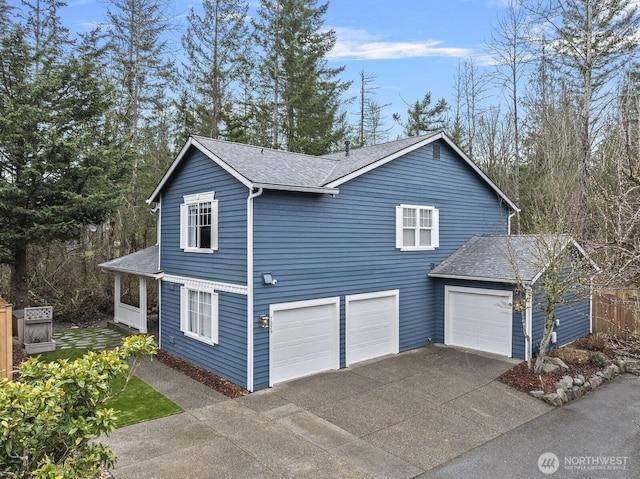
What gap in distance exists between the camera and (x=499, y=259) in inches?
485

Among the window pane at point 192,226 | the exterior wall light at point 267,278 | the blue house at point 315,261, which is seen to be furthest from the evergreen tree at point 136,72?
the exterior wall light at point 267,278

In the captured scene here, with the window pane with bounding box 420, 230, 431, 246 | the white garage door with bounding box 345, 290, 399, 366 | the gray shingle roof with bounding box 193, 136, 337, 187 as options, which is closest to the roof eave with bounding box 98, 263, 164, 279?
the gray shingle roof with bounding box 193, 136, 337, 187

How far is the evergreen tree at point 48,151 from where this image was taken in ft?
40.5

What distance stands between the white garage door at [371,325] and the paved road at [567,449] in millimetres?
4433

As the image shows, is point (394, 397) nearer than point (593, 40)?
Yes

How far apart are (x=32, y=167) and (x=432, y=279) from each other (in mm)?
12492

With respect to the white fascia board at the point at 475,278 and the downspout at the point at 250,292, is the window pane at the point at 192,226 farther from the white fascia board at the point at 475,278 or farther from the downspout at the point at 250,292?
the white fascia board at the point at 475,278

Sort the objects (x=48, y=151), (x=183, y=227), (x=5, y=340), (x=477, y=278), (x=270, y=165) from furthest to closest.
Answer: (x=48, y=151) < (x=477, y=278) < (x=183, y=227) < (x=270, y=165) < (x=5, y=340)

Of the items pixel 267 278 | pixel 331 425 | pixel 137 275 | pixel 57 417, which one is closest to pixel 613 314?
pixel 331 425

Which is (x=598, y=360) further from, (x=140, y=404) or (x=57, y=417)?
(x=57, y=417)

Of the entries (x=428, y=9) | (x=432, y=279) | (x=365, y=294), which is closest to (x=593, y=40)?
(x=428, y=9)

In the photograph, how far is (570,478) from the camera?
5996 millimetres

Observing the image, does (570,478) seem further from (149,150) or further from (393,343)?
(149,150)

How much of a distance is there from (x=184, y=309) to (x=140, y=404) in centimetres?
333
